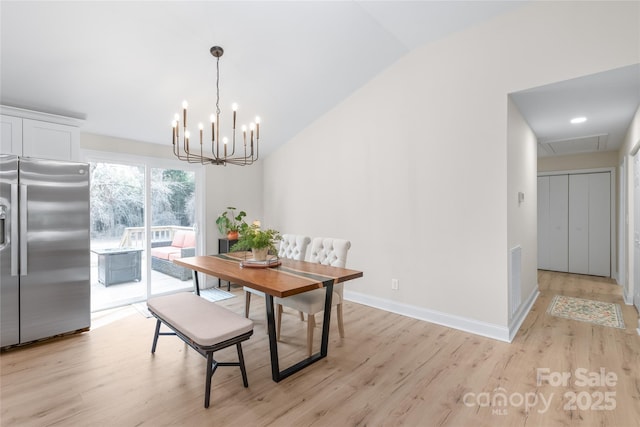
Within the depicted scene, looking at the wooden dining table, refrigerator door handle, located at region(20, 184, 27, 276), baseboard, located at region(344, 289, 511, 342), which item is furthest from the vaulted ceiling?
baseboard, located at region(344, 289, 511, 342)

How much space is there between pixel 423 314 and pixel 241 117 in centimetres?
334

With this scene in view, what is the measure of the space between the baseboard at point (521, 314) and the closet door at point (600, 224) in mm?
2334

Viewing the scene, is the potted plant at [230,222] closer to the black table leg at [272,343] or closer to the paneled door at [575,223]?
the black table leg at [272,343]

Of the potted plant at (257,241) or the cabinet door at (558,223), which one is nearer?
the potted plant at (257,241)

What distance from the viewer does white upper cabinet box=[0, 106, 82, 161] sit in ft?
9.59

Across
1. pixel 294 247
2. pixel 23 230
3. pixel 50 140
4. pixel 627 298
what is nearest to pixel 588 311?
pixel 627 298

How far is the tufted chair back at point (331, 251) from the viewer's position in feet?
10.2

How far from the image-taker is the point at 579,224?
19.0 feet

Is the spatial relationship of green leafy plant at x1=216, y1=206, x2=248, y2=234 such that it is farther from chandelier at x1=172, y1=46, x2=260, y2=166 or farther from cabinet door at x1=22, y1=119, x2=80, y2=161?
cabinet door at x1=22, y1=119, x2=80, y2=161

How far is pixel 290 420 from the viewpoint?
6.15 feet

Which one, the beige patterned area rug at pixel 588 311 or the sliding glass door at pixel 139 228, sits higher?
the sliding glass door at pixel 139 228

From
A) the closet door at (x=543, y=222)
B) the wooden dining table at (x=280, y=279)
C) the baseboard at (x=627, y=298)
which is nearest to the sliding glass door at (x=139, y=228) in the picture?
the wooden dining table at (x=280, y=279)

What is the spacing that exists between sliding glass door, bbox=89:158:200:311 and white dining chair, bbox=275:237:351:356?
2.35 meters

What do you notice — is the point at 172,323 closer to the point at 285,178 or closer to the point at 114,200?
the point at 114,200
